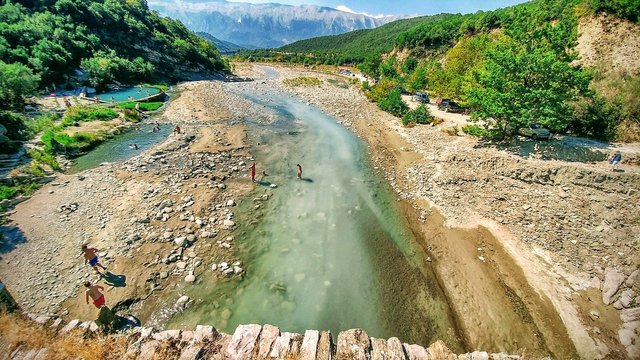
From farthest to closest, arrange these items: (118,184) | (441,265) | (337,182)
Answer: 1. (337,182)
2. (118,184)
3. (441,265)

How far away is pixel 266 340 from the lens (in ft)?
31.9

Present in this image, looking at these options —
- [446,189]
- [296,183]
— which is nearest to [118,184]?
[296,183]

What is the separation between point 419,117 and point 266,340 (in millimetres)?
38281

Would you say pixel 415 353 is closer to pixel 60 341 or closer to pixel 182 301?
pixel 182 301

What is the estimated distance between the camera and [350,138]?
123ft

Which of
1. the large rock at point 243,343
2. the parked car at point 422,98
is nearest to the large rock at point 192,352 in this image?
the large rock at point 243,343

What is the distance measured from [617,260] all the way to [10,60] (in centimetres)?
7501

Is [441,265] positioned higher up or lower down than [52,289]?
lower down

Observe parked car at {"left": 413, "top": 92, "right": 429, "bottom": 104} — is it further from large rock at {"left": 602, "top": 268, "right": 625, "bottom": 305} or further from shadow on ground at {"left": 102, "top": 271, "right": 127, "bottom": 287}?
shadow on ground at {"left": 102, "top": 271, "right": 127, "bottom": 287}

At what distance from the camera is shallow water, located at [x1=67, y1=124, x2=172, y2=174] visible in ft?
84.7

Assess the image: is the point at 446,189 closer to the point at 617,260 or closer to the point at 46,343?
the point at 617,260

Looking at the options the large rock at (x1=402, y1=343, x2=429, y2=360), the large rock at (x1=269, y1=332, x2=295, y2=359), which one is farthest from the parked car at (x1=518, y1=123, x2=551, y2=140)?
the large rock at (x1=269, y1=332, x2=295, y2=359)

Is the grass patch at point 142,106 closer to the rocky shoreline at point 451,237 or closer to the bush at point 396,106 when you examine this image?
the rocky shoreline at point 451,237

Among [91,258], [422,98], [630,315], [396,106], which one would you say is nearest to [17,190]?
[91,258]
